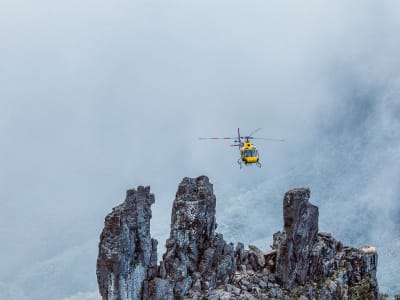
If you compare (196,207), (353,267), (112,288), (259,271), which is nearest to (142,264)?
(112,288)

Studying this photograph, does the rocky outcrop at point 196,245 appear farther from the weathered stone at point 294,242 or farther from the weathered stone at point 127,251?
the weathered stone at point 294,242

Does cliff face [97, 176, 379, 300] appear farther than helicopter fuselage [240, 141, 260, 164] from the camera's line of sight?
No

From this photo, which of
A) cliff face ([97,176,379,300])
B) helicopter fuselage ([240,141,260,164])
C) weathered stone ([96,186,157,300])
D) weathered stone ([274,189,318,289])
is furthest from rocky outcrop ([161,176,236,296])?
helicopter fuselage ([240,141,260,164])

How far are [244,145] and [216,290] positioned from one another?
5111cm

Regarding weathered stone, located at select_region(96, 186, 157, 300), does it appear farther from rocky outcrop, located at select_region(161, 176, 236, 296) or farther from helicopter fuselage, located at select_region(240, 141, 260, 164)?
helicopter fuselage, located at select_region(240, 141, 260, 164)

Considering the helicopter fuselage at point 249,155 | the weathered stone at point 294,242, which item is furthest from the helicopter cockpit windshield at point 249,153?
the weathered stone at point 294,242

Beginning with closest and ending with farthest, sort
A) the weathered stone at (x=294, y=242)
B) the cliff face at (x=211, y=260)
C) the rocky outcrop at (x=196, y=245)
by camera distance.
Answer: the cliff face at (x=211, y=260) → the rocky outcrop at (x=196, y=245) → the weathered stone at (x=294, y=242)

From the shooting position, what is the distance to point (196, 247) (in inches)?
4961

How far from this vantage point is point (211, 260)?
12519 centimetres

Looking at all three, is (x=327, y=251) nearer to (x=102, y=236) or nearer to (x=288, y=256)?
(x=288, y=256)

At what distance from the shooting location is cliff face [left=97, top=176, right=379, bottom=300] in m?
115

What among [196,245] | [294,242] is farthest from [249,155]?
[196,245]

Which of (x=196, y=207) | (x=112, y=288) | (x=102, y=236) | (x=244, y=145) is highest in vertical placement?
(x=244, y=145)

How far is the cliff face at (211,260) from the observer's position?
378 ft
